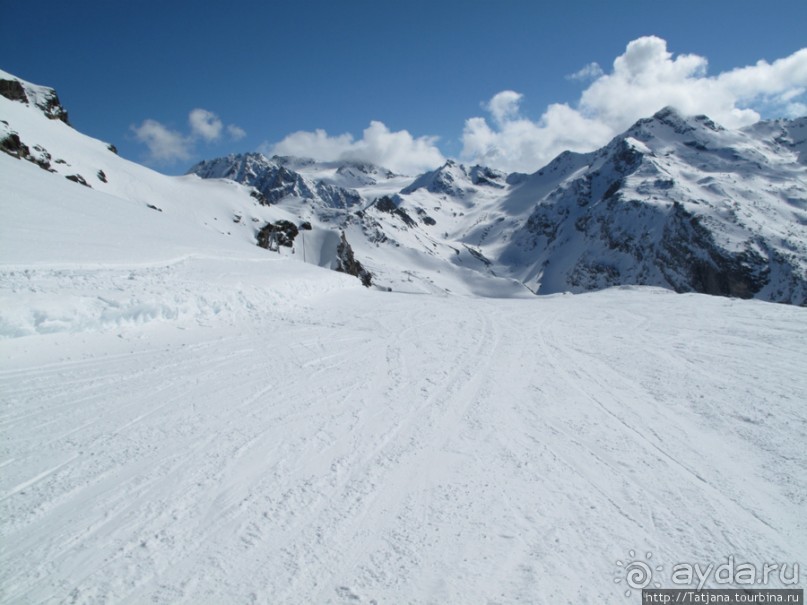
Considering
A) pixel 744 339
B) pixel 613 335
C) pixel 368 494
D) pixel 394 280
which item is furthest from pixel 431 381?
pixel 394 280

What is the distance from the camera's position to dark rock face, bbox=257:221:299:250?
3300 inches

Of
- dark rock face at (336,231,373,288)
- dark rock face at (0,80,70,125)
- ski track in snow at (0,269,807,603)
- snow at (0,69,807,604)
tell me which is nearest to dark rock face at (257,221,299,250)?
dark rock face at (336,231,373,288)

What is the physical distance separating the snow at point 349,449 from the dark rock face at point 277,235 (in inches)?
2871

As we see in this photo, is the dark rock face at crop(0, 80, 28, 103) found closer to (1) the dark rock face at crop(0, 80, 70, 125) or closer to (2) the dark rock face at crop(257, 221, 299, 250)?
(1) the dark rock face at crop(0, 80, 70, 125)

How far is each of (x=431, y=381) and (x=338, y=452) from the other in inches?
137

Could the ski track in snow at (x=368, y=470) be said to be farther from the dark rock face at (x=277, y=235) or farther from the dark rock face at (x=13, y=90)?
the dark rock face at (x=277, y=235)

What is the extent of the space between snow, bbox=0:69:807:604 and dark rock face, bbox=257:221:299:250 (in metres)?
72.9

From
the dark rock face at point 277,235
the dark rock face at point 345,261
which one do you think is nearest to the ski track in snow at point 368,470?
the dark rock face at point 277,235

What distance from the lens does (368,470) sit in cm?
539

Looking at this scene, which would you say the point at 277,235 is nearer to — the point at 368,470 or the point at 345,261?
the point at 345,261

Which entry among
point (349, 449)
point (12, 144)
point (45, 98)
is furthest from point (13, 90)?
point (349, 449)

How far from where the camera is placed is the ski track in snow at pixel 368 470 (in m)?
3.76

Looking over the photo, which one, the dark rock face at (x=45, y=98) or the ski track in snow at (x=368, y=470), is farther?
the dark rock face at (x=45, y=98)

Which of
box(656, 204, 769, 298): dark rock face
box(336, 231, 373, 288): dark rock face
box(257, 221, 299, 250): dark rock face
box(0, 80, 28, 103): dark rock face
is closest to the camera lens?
box(0, 80, 28, 103): dark rock face
